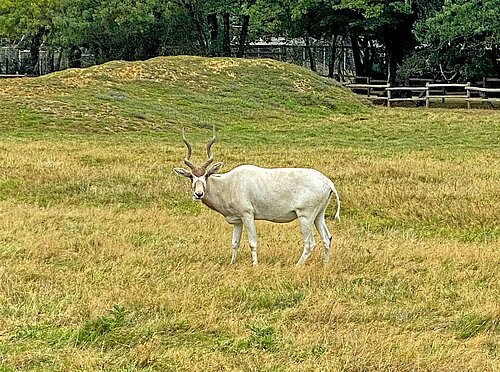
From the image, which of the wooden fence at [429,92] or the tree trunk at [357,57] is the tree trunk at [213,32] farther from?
the wooden fence at [429,92]

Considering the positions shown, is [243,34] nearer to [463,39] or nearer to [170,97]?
[463,39]

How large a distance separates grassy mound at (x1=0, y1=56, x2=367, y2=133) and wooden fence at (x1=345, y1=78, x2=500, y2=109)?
4592 mm

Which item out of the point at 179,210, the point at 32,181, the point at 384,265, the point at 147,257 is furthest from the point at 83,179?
the point at 384,265

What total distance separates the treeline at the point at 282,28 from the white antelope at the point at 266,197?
29162mm

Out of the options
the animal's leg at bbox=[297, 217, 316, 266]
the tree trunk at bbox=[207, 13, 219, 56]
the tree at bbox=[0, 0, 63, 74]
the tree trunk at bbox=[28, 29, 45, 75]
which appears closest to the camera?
the animal's leg at bbox=[297, 217, 316, 266]

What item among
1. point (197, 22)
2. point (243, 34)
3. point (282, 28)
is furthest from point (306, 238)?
point (243, 34)

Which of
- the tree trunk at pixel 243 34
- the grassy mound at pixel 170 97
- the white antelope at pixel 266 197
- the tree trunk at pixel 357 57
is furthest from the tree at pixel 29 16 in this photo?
the white antelope at pixel 266 197

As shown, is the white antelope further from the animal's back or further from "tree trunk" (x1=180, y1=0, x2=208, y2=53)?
"tree trunk" (x1=180, y1=0, x2=208, y2=53)

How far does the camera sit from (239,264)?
32.9 ft

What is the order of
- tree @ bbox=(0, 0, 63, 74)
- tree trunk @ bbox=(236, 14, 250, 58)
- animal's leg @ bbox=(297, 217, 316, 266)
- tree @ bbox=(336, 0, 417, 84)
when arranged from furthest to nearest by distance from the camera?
1. tree trunk @ bbox=(236, 14, 250, 58)
2. tree @ bbox=(0, 0, 63, 74)
3. tree @ bbox=(336, 0, 417, 84)
4. animal's leg @ bbox=(297, 217, 316, 266)

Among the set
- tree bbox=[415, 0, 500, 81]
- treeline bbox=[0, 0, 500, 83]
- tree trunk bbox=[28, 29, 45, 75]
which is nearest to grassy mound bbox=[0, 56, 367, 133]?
tree bbox=[415, 0, 500, 81]

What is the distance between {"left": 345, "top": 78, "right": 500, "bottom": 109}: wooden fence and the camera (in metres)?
39.6

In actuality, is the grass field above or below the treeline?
below

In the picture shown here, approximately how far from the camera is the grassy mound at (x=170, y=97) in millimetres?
27250
